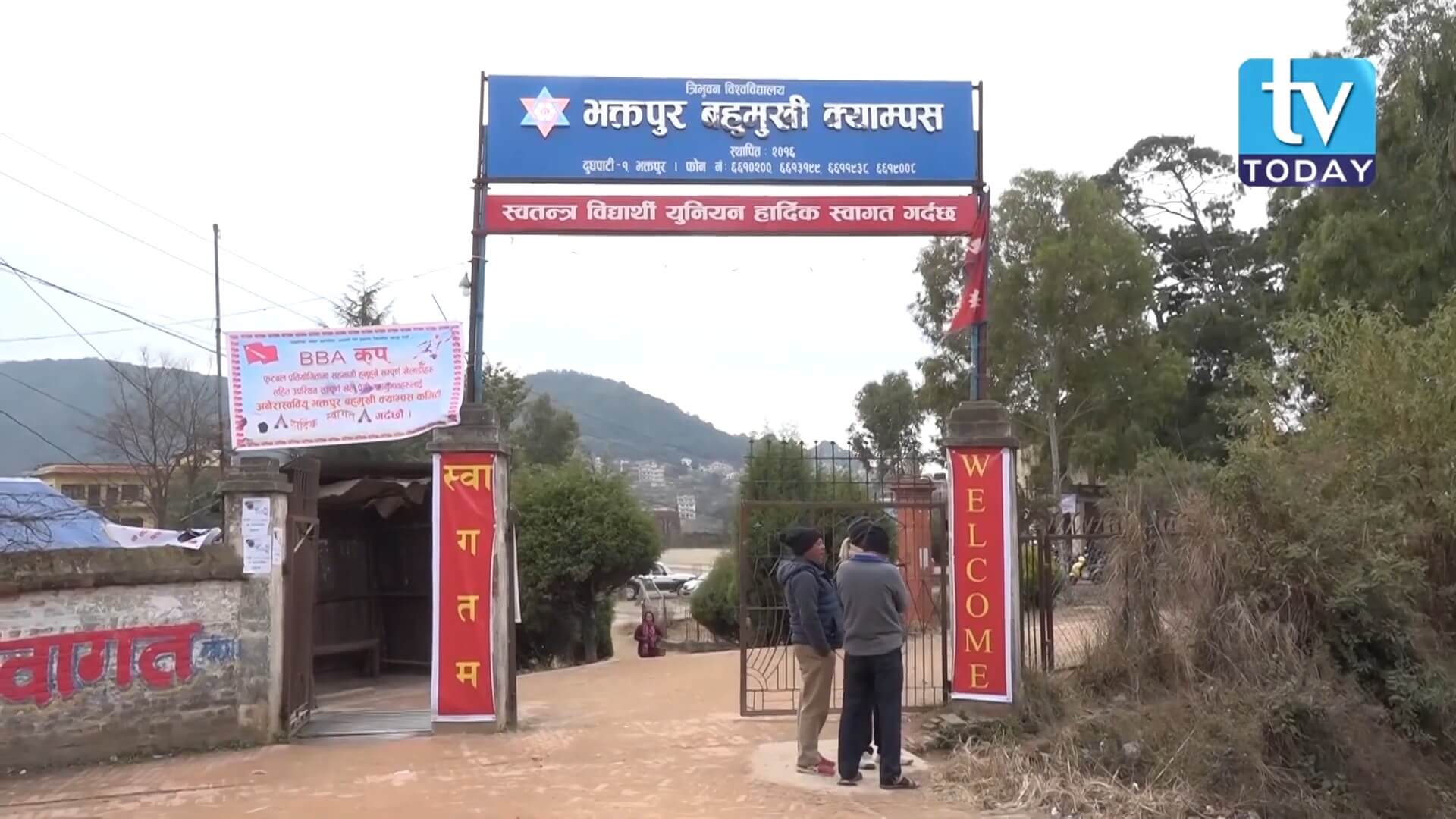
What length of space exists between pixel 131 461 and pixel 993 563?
28.2 meters

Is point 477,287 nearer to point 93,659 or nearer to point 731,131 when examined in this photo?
point 731,131

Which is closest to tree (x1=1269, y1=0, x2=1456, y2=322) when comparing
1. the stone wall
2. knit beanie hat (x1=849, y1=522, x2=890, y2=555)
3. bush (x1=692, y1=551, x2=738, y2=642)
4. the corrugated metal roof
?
knit beanie hat (x1=849, y1=522, x2=890, y2=555)

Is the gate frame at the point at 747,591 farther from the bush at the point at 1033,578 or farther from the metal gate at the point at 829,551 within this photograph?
the bush at the point at 1033,578

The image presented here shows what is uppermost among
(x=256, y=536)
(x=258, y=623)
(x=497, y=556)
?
(x=256, y=536)

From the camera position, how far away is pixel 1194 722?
7984 mm

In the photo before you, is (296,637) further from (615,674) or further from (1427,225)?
(1427,225)

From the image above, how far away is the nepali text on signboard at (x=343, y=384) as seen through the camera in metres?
9.62

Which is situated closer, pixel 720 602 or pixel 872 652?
pixel 872 652

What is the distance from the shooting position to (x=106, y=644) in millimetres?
8727

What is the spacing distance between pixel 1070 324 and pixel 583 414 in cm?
11575

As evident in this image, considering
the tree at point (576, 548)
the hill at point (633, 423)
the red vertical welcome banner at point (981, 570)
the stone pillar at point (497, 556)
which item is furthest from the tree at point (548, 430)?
the hill at point (633, 423)

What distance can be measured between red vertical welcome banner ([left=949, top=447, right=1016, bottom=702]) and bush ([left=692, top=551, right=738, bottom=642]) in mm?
12554

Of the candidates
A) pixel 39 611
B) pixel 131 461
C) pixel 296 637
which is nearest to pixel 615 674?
pixel 296 637

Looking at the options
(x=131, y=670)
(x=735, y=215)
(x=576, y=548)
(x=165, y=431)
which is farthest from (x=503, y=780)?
(x=165, y=431)
